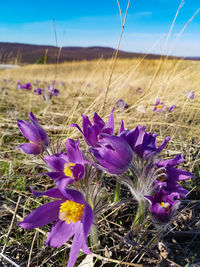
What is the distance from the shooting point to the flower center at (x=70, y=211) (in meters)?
0.72

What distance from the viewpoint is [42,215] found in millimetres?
725

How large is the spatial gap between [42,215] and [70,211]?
3.4 inches

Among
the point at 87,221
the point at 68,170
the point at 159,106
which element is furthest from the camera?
the point at 159,106

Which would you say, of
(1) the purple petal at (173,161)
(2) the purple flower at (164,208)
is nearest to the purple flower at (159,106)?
(1) the purple petal at (173,161)

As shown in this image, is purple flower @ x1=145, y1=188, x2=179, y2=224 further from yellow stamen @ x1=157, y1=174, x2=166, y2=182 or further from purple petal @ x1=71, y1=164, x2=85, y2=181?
purple petal @ x1=71, y1=164, x2=85, y2=181

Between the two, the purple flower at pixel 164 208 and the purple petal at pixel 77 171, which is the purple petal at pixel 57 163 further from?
the purple flower at pixel 164 208

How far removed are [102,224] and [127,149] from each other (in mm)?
502

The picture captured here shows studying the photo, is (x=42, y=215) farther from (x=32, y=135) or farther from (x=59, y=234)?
(x=32, y=135)

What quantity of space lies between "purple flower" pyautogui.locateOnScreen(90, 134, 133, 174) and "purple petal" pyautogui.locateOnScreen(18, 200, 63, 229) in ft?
0.71

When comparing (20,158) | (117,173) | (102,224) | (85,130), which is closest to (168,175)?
(117,173)

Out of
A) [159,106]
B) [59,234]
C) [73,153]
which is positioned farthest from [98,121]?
[159,106]

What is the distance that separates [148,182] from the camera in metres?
0.75

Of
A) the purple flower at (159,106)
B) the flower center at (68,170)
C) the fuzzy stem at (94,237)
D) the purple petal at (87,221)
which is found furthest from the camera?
the purple flower at (159,106)

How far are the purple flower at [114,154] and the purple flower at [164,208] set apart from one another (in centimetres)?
14
